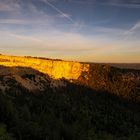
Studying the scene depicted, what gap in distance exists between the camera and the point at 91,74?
482ft

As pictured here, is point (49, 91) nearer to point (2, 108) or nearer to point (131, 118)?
point (131, 118)

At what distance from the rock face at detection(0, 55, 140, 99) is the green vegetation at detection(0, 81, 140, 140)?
6.21 meters

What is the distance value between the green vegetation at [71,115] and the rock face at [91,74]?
6209 mm

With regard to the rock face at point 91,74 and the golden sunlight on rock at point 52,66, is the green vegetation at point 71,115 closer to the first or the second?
the rock face at point 91,74

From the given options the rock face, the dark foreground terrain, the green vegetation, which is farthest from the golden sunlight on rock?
the green vegetation

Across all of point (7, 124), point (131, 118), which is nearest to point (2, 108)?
point (7, 124)

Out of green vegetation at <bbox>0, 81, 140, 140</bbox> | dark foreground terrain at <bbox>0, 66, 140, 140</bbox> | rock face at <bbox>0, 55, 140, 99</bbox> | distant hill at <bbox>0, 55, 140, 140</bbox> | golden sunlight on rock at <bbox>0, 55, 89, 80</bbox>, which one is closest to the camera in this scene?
green vegetation at <bbox>0, 81, 140, 140</bbox>

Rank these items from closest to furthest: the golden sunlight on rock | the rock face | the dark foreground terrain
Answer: the dark foreground terrain < the golden sunlight on rock < the rock face

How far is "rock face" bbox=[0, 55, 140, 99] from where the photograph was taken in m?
136

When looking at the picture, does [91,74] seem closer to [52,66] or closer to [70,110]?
[52,66]

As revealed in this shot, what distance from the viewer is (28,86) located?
9994cm

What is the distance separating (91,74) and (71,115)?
5997 cm

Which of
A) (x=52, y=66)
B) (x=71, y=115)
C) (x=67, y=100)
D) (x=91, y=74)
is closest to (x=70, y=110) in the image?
(x=71, y=115)

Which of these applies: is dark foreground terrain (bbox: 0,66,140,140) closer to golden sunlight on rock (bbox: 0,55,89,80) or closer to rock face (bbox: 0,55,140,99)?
rock face (bbox: 0,55,140,99)
